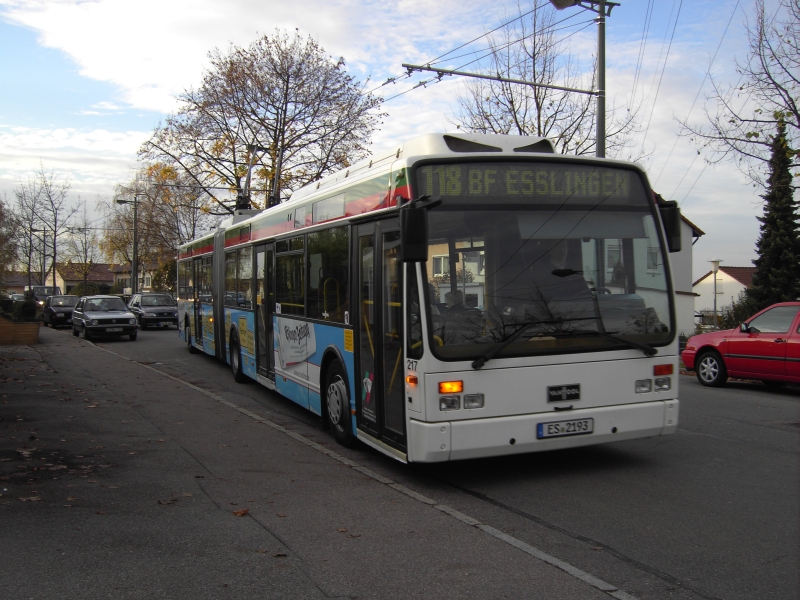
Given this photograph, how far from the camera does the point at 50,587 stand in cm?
425

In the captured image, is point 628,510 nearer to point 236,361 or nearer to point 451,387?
point 451,387

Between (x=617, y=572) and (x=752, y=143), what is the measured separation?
2090 cm

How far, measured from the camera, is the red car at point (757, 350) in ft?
39.4

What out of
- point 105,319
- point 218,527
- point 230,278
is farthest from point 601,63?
point 105,319

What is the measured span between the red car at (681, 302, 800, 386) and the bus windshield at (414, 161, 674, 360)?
6.54m

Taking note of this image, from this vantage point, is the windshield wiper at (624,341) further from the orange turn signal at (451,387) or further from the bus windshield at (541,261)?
the orange turn signal at (451,387)

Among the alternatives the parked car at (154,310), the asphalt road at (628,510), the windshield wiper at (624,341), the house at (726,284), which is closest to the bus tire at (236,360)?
the asphalt road at (628,510)

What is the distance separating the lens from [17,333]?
973 inches

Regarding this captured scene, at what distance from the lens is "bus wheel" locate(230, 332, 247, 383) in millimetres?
13961

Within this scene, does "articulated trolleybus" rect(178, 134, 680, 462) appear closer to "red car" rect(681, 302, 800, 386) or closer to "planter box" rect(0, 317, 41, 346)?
"red car" rect(681, 302, 800, 386)

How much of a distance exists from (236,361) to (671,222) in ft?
31.0

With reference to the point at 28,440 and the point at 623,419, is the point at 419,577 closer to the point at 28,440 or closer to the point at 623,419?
the point at 623,419

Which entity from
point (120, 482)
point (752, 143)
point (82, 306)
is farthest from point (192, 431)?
point (82, 306)

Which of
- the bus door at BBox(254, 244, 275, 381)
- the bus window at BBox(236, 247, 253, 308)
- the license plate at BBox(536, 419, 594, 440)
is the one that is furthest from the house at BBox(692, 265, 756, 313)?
the license plate at BBox(536, 419, 594, 440)
